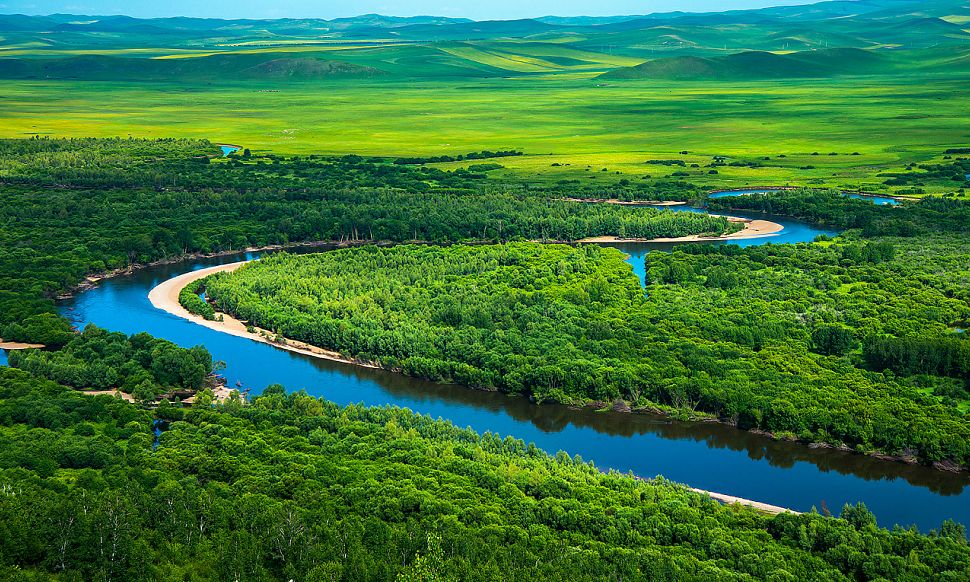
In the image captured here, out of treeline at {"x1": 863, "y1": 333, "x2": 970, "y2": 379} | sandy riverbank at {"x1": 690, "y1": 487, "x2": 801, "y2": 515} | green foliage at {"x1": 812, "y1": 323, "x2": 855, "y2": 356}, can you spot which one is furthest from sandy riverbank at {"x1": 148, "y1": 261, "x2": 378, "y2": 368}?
treeline at {"x1": 863, "y1": 333, "x2": 970, "y2": 379}

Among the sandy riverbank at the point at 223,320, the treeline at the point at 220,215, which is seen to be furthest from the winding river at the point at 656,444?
the treeline at the point at 220,215

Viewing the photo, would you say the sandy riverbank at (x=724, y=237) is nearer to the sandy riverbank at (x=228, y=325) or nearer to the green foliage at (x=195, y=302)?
the sandy riverbank at (x=228, y=325)

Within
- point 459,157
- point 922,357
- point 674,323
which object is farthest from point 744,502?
point 459,157

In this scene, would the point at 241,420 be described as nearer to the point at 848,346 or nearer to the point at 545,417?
the point at 545,417

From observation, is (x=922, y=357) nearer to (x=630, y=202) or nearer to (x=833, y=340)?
(x=833, y=340)

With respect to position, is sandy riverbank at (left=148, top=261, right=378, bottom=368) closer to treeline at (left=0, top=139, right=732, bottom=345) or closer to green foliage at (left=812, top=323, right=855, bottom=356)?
treeline at (left=0, top=139, right=732, bottom=345)

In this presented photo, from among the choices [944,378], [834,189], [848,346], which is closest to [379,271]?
[848,346]
